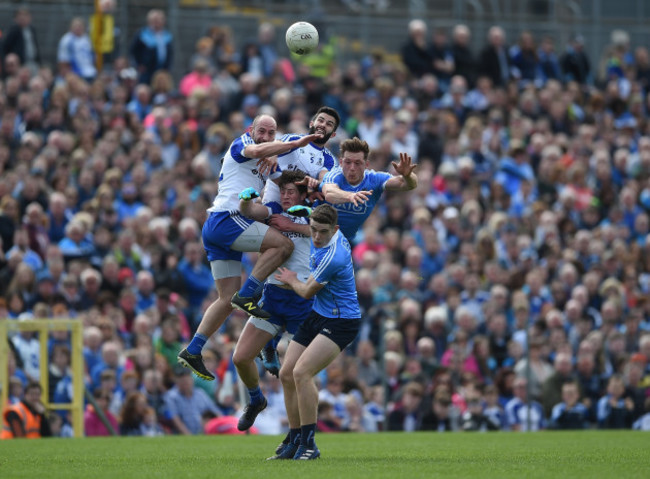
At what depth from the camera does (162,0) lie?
2623cm

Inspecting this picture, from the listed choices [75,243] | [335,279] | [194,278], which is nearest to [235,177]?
[335,279]

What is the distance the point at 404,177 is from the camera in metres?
12.9

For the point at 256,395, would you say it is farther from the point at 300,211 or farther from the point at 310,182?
the point at 310,182

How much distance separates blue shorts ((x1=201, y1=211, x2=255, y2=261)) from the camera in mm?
13352

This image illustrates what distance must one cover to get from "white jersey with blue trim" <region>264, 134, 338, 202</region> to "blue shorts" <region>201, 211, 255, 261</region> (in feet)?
1.57

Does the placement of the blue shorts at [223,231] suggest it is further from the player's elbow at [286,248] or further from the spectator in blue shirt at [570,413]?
the spectator in blue shirt at [570,413]

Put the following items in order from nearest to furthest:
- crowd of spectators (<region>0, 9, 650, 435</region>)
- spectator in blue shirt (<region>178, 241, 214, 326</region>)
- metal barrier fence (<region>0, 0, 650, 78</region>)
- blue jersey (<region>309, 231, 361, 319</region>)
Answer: blue jersey (<region>309, 231, 361, 319</region>), crowd of spectators (<region>0, 9, 650, 435</region>), spectator in blue shirt (<region>178, 241, 214, 326</region>), metal barrier fence (<region>0, 0, 650, 78</region>)

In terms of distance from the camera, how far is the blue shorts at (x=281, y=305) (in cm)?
1355

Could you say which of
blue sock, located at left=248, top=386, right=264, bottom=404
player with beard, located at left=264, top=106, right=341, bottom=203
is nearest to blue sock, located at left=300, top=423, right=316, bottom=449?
blue sock, located at left=248, top=386, right=264, bottom=404

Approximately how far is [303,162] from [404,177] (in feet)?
4.16

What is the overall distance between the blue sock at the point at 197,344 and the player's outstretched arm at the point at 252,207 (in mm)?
1395

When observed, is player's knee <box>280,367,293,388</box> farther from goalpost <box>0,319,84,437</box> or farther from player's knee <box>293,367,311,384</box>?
goalpost <box>0,319,84,437</box>

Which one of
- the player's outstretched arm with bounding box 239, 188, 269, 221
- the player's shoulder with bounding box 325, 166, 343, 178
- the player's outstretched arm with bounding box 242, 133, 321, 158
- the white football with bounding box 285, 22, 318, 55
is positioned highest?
the white football with bounding box 285, 22, 318, 55

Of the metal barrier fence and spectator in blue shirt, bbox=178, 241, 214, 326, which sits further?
the metal barrier fence
